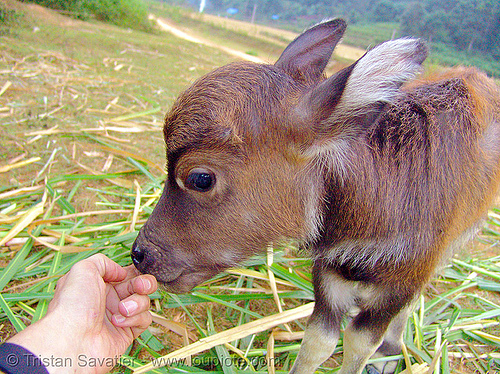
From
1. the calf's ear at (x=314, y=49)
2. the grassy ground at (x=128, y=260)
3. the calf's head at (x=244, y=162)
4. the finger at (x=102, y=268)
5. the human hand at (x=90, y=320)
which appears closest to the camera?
the human hand at (x=90, y=320)

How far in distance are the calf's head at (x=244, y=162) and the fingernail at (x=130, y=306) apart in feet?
0.73

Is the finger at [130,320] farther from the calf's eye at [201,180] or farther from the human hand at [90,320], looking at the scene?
the calf's eye at [201,180]

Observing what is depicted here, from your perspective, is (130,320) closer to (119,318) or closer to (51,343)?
(119,318)

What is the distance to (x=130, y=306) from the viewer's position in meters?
2.11

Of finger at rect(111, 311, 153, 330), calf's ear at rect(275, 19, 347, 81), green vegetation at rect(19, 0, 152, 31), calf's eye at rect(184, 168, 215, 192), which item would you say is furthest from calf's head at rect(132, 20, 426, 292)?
green vegetation at rect(19, 0, 152, 31)

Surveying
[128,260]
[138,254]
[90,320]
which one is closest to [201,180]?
[138,254]

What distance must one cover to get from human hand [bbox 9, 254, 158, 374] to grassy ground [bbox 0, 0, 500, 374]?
37cm

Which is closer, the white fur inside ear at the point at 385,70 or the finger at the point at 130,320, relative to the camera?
the white fur inside ear at the point at 385,70

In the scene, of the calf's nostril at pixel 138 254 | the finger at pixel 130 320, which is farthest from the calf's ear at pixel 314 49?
the finger at pixel 130 320

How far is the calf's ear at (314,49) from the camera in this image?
7.30 feet

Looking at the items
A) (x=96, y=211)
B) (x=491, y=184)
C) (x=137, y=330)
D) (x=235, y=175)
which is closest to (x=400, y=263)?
(x=491, y=184)

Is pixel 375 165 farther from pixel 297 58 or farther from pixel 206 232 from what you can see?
pixel 206 232

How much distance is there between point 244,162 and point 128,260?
1928 millimetres

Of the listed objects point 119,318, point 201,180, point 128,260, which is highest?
point 201,180
